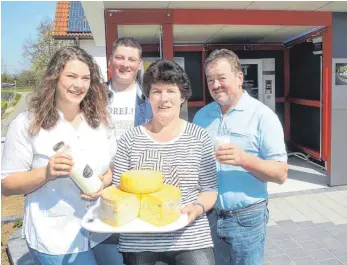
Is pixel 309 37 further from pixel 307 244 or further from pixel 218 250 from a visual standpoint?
pixel 218 250

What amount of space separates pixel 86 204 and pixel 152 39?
17.6 feet

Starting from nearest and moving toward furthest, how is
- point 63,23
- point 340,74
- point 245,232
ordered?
point 245,232
point 340,74
point 63,23

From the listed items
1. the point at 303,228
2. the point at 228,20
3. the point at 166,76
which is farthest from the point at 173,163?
the point at 228,20

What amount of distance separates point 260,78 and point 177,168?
6850 mm

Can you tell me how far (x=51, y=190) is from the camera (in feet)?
5.57

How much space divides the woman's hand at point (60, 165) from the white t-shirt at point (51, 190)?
0.11 meters

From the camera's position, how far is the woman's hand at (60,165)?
1.54 meters

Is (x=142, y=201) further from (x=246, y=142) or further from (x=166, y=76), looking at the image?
(x=246, y=142)

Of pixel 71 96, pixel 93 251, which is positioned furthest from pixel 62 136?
pixel 93 251

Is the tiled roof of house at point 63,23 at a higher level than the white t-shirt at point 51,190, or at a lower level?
higher

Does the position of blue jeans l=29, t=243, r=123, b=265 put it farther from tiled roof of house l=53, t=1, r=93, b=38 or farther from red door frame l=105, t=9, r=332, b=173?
tiled roof of house l=53, t=1, r=93, b=38

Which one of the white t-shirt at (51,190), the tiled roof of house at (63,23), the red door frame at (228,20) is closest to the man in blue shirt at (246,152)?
the white t-shirt at (51,190)

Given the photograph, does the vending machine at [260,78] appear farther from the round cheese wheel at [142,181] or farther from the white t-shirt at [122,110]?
the round cheese wheel at [142,181]

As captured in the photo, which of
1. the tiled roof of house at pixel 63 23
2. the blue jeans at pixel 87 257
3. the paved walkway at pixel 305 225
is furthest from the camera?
the tiled roof of house at pixel 63 23
